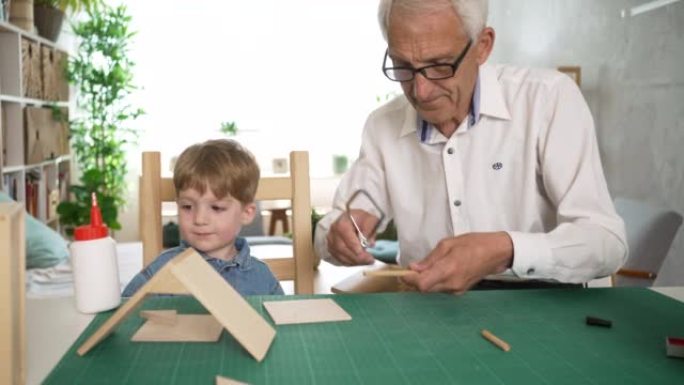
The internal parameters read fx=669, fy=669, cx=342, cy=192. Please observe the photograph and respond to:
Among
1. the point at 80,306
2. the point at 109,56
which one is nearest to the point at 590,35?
the point at 80,306

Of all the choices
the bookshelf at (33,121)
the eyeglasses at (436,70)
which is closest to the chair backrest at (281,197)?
the eyeglasses at (436,70)

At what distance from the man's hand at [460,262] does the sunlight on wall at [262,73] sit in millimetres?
5397

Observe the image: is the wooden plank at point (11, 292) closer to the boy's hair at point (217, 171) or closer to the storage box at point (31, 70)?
the boy's hair at point (217, 171)

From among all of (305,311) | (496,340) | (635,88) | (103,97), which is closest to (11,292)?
(305,311)

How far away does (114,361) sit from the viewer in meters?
0.92

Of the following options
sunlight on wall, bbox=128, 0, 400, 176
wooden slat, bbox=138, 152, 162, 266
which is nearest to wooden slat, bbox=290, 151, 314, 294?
wooden slat, bbox=138, 152, 162, 266

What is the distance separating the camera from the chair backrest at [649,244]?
2494 mm

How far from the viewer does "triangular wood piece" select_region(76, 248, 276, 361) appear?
2.90 ft

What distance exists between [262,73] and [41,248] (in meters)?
3.81

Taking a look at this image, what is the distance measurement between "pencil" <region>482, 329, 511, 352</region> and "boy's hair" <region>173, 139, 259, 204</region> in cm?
73

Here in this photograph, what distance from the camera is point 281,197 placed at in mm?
1687

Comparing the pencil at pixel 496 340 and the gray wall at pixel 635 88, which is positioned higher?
the gray wall at pixel 635 88

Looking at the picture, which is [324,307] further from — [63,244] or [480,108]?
[63,244]

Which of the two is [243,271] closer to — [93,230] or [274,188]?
[274,188]
